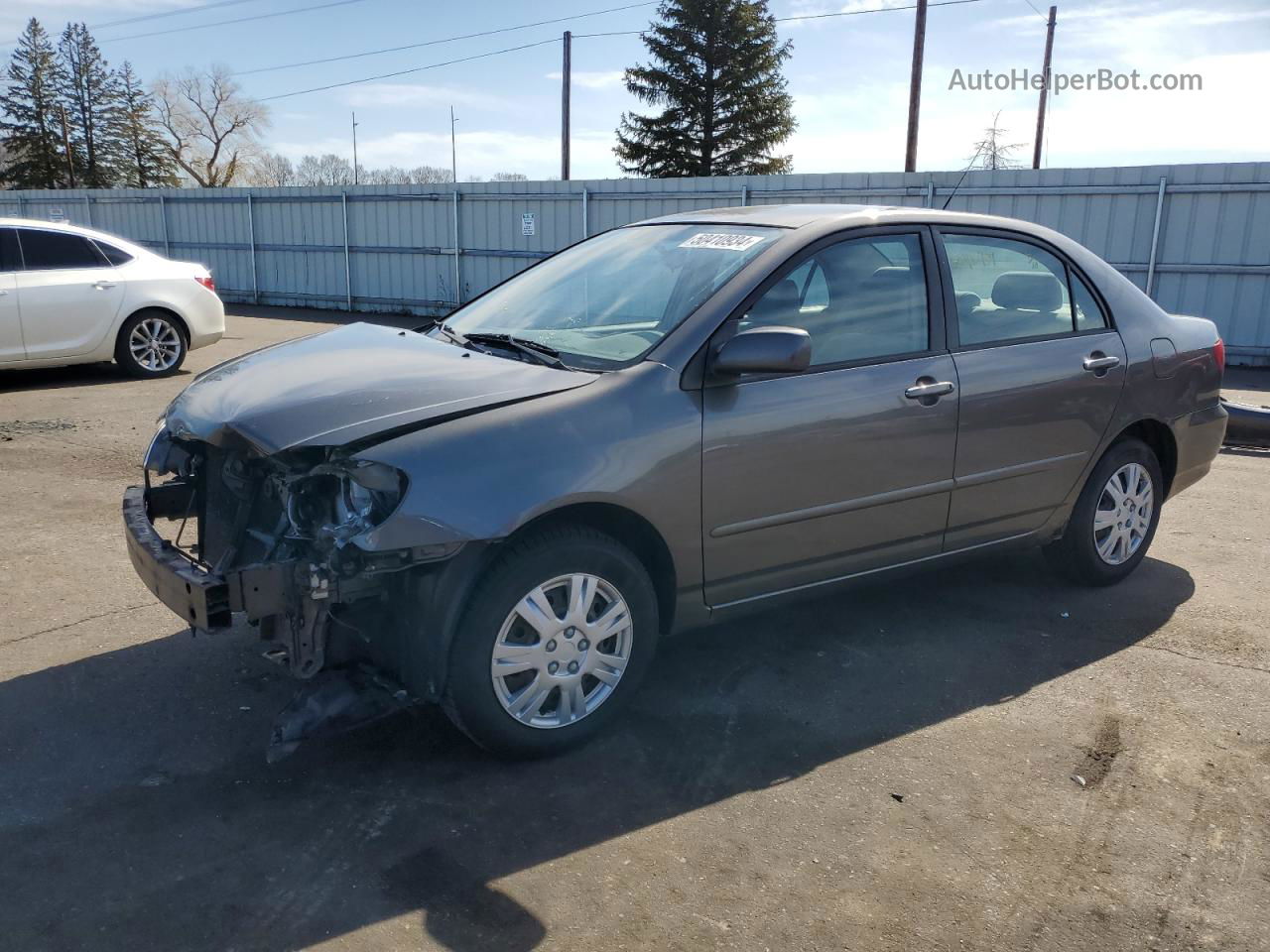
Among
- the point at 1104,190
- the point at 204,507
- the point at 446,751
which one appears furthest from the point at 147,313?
the point at 1104,190

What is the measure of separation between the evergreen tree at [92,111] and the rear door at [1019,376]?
2427 inches

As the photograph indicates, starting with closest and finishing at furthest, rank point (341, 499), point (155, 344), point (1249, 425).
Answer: point (341, 499), point (1249, 425), point (155, 344)

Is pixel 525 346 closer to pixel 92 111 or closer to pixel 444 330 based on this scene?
pixel 444 330

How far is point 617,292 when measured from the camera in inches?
162

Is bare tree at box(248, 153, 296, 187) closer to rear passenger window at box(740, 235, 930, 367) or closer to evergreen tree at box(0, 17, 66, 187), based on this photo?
evergreen tree at box(0, 17, 66, 187)

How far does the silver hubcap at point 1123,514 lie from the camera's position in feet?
16.3

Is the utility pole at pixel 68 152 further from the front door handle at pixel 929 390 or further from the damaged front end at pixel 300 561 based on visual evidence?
the front door handle at pixel 929 390

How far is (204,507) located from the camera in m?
3.67

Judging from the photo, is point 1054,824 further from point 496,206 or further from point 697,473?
point 496,206

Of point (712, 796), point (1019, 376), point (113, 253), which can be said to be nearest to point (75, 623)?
point (712, 796)

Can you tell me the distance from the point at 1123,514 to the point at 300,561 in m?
3.83

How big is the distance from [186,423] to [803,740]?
2.31m

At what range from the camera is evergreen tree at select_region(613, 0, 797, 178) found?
37.4m

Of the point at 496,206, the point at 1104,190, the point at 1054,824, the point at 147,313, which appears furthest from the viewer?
the point at 496,206
